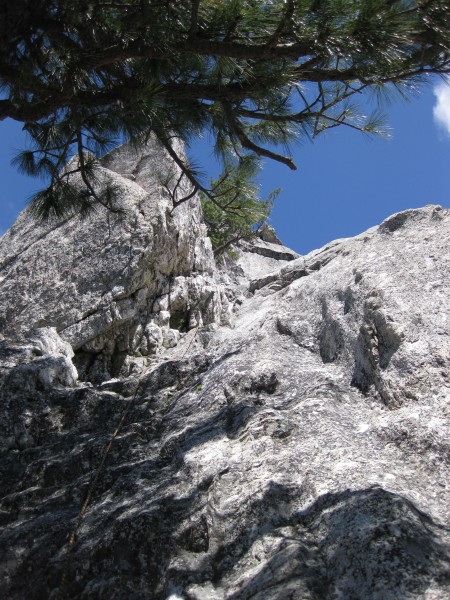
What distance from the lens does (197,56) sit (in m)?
5.22

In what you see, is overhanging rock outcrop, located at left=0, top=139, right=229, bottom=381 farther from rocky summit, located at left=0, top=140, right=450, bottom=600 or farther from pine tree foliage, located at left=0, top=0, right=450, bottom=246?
pine tree foliage, located at left=0, top=0, right=450, bottom=246

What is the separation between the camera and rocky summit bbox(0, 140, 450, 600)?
3.34m

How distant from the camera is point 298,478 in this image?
12.9ft

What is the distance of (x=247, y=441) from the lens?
4.53 m

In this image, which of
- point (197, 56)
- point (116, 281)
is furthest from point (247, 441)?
point (116, 281)

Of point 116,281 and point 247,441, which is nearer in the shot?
point 247,441

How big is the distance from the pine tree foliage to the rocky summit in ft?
5.83

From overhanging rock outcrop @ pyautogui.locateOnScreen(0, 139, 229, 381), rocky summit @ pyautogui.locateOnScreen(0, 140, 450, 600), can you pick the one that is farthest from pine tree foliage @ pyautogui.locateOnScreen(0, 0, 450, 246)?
overhanging rock outcrop @ pyautogui.locateOnScreen(0, 139, 229, 381)

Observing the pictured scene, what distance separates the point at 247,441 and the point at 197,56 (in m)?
3.09

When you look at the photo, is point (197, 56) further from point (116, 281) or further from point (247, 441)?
point (116, 281)

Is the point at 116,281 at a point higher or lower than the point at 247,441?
higher

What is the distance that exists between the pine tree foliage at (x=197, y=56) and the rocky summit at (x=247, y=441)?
5.83 feet

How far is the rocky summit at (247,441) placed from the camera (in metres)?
3.34

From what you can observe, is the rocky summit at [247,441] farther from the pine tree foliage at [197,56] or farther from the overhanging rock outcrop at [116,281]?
the pine tree foliage at [197,56]
